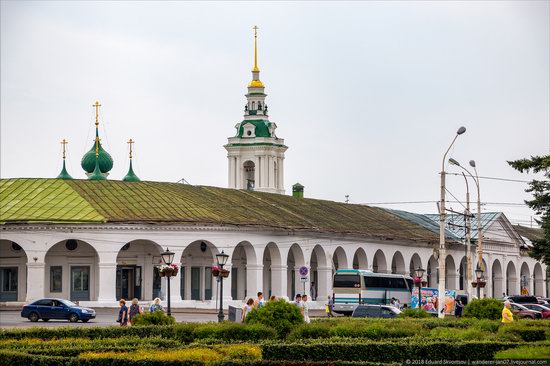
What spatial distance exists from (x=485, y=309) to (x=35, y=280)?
28702 mm

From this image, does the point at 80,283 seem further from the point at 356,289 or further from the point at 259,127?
the point at 259,127

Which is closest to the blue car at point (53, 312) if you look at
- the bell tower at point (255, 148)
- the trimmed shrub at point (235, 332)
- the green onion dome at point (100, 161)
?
the trimmed shrub at point (235, 332)

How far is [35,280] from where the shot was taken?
64.7 m

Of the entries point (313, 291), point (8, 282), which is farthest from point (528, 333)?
point (313, 291)

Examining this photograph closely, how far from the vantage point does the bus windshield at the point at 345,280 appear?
6719 centimetres

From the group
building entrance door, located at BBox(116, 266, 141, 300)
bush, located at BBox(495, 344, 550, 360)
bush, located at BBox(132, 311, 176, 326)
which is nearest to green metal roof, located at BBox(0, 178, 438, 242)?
building entrance door, located at BBox(116, 266, 141, 300)

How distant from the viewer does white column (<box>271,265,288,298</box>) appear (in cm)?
7331

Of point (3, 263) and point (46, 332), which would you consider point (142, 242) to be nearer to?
point (3, 263)

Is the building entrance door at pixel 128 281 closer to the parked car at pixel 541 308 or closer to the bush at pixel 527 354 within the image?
the parked car at pixel 541 308

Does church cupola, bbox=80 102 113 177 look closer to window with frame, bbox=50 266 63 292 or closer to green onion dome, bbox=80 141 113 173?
green onion dome, bbox=80 141 113 173

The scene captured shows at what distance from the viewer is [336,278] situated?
67500 mm

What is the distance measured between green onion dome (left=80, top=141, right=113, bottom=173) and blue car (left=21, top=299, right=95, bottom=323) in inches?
1458

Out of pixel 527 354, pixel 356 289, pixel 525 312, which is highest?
pixel 356 289

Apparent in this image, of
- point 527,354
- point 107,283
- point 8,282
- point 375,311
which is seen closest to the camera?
point 527,354
